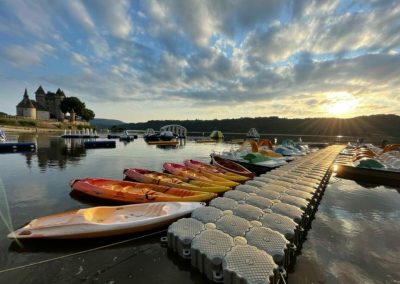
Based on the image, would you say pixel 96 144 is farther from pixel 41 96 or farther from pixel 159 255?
pixel 41 96

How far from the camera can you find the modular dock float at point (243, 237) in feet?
20.0

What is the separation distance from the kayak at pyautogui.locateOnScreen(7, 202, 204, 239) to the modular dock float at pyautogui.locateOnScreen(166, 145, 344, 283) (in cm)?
Answer: 170

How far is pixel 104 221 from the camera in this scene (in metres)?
10.1

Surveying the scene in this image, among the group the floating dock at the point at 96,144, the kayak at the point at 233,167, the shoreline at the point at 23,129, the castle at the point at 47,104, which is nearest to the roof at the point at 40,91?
the castle at the point at 47,104

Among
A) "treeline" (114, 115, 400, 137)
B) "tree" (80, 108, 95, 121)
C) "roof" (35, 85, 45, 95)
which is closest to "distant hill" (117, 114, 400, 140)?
"treeline" (114, 115, 400, 137)

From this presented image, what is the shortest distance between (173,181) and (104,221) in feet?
23.4

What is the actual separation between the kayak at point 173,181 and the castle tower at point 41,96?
148502mm

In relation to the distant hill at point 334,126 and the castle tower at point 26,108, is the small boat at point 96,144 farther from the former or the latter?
the distant hill at point 334,126

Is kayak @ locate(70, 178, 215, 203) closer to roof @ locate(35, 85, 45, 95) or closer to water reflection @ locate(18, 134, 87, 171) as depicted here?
water reflection @ locate(18, 134, 87, 171)

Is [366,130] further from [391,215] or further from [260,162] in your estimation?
[391,215]

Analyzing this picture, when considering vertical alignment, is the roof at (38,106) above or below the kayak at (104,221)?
above

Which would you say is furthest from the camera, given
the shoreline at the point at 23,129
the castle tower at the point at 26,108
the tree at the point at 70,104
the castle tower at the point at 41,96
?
the castle tower at the point at 41,96

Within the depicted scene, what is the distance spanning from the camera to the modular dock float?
6.10 metres

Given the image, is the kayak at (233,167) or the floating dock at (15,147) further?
the floating dock at (15,147)
